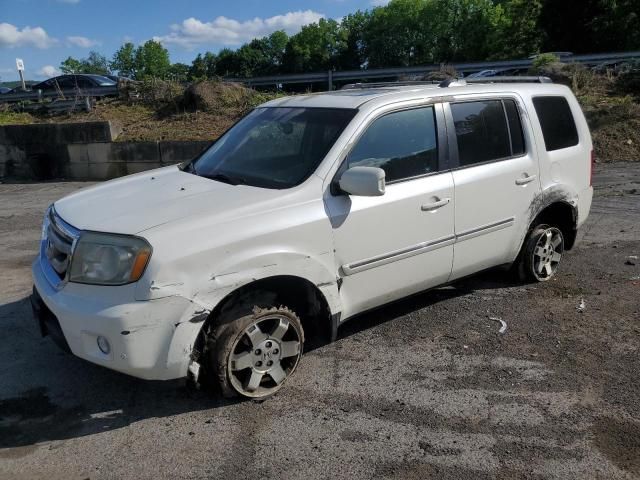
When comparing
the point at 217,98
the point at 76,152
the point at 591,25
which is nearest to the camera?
the point at 76,152

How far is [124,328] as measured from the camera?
2.98 meters

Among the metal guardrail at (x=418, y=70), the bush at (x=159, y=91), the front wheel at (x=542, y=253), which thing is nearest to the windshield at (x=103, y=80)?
the metal guardrail at (x=418, y=70)

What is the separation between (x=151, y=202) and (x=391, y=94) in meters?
1.89

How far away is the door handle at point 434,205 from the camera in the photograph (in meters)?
4.04

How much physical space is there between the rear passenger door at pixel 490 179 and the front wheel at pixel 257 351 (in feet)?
5.06

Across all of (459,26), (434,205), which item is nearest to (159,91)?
(434,205)

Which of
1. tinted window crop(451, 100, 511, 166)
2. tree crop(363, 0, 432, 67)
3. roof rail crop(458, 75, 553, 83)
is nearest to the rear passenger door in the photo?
tinted window crop(451, 100, 511, 166)

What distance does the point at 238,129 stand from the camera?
461cm

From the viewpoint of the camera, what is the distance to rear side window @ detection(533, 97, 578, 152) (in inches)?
198

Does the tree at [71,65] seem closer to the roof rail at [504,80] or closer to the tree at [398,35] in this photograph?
the tree at [398,35]

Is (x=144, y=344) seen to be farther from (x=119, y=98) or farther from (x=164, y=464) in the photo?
(x=119, y=98)

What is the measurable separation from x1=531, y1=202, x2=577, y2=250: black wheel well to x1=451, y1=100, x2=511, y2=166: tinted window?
2.86ft

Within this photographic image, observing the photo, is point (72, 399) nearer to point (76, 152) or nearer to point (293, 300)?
point (293, 300)

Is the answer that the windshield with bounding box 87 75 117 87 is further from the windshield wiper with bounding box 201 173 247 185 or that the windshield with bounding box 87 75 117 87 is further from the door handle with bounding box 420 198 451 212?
the door handle with bounding box 420 198 451 212
